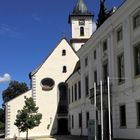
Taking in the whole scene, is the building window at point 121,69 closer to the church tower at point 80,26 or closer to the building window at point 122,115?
the building window at point 122,115

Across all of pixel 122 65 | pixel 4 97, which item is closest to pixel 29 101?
pixel 122 65

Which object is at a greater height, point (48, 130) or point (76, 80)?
point (76, 80)

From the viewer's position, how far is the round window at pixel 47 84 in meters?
69.3

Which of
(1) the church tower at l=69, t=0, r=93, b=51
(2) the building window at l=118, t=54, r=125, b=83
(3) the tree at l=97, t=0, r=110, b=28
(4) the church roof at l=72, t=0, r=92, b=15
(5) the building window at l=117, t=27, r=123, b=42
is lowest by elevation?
(2) the building window at l=118, t=54, r=125, b=83

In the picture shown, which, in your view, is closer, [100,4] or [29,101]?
[100,4]

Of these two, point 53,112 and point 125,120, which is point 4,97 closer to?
point 53,112

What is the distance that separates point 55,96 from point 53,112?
107 inches

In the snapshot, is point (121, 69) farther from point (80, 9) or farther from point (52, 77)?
point (80, 9)

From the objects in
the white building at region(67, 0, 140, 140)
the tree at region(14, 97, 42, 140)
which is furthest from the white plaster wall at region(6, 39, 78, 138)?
the white building at region(67, 0, 140, 140)

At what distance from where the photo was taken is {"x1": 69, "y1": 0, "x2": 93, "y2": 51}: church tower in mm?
78812

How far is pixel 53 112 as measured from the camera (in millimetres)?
68625

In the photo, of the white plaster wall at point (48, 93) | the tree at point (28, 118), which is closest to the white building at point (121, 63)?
the tree at point (28, 118)

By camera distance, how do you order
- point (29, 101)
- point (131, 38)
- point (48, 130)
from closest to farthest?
point (131, 38) < point (29, 101) < point (48, 130)

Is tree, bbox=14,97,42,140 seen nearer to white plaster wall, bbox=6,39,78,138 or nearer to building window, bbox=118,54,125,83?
white plaster wall, bbox=6,39,78,138
